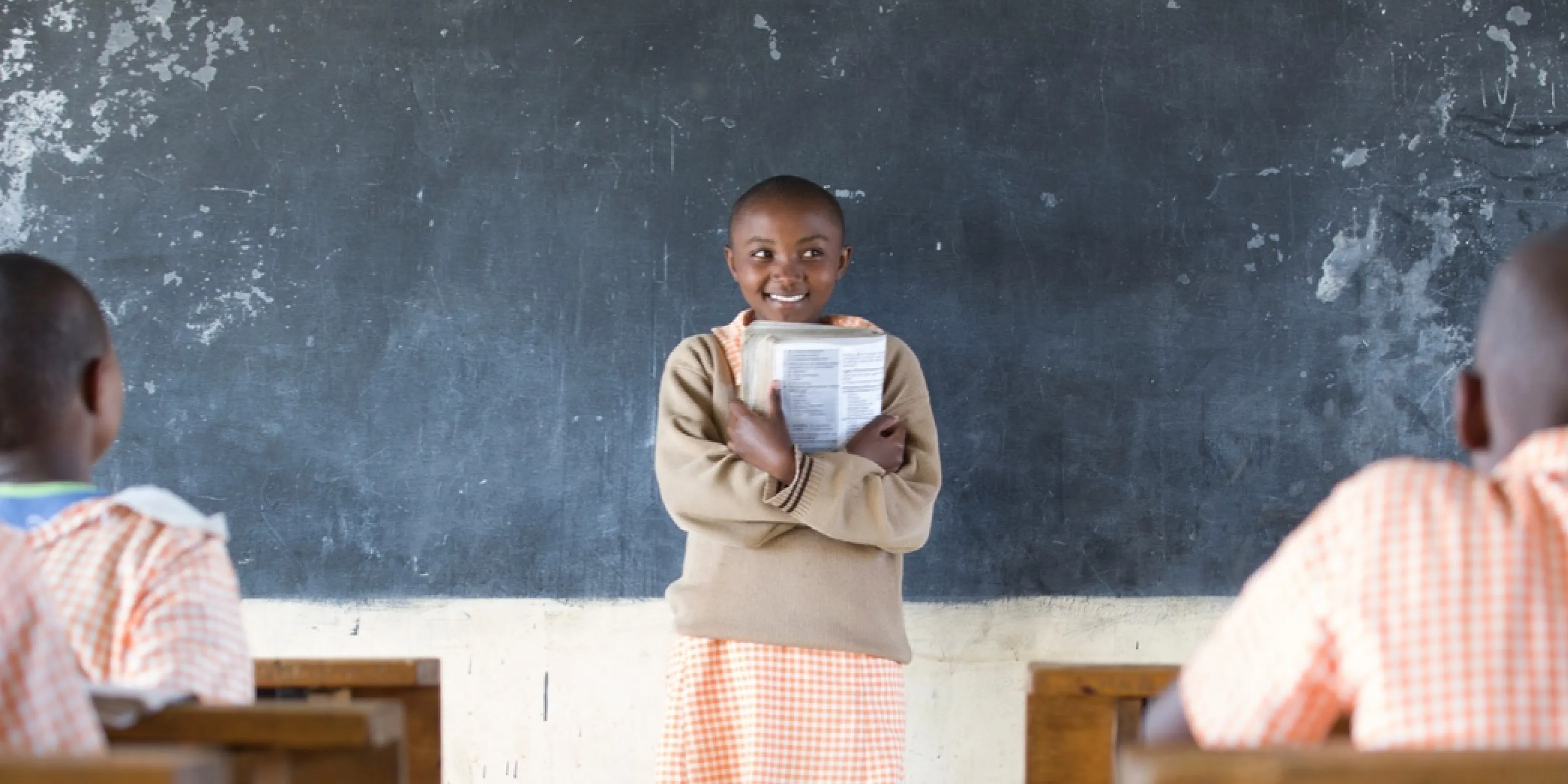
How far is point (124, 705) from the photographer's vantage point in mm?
1262

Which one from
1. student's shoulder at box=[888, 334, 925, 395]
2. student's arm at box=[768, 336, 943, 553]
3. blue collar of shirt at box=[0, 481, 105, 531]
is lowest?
student's arm at box=[768, 336, 943, 553]

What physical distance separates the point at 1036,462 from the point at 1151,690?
5.14 feet

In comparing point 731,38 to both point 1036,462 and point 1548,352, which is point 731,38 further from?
point 1548,352

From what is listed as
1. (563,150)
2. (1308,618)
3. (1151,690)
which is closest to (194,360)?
(563,150)

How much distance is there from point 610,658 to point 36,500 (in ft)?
5.73

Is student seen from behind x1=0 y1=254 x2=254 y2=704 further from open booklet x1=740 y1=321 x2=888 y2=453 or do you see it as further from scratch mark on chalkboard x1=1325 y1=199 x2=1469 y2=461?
scratch mark on chalkboard x1=1325 y1=199 x2=1469 y2=461

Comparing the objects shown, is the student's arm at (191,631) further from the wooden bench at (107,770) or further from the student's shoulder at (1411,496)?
the student's shoulder at (1411,496)

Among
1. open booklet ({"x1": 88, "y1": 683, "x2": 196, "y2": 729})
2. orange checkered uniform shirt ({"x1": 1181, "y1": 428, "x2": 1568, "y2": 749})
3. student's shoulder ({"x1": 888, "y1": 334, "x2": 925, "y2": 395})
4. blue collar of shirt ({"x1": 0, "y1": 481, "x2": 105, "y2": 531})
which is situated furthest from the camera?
student's shoulder ({"x1": 888, "y1": 334, "x2": 925, "y2": 395})

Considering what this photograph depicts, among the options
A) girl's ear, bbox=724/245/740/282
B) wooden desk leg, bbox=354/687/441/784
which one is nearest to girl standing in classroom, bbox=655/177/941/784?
girl's ear, bbox=724/245/740/282

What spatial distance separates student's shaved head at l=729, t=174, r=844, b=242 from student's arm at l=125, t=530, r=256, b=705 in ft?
4.88

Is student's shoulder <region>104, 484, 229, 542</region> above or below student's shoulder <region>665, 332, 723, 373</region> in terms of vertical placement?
below

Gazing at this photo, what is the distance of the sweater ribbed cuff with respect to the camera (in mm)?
2547

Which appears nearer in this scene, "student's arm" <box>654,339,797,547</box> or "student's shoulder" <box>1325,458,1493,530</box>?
"student's shoulder" <box>1325,458,1493,530</box>

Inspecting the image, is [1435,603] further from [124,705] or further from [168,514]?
[168,514]
